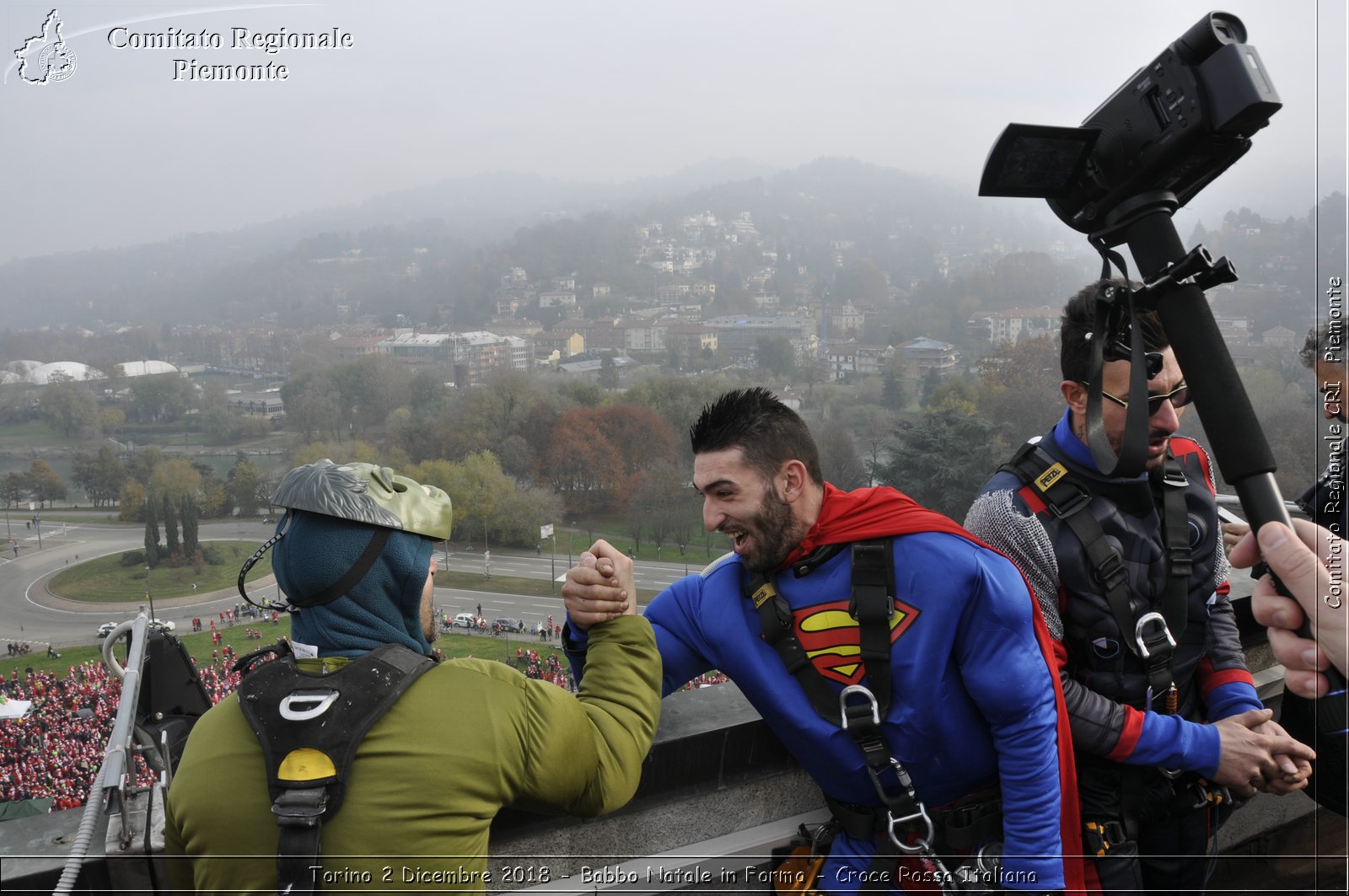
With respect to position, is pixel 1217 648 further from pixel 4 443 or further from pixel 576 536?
pixel 4 443

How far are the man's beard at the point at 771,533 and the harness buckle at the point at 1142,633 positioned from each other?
2.66 ft

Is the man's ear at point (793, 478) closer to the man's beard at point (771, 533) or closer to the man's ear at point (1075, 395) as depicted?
the man's beard at point (771, 533)

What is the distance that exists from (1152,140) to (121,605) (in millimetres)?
56694

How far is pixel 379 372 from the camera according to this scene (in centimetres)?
6788

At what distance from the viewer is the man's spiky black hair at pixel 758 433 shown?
6.34 feet

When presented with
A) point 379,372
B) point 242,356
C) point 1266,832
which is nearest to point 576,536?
point 379,372

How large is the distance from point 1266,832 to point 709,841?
2.14 metres

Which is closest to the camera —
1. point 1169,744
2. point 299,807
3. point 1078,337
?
point 299,807

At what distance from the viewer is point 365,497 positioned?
4.65 ft

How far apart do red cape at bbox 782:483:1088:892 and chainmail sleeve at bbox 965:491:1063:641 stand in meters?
0.17

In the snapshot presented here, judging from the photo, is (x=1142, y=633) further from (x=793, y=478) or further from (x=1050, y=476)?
(x=793, y=478)

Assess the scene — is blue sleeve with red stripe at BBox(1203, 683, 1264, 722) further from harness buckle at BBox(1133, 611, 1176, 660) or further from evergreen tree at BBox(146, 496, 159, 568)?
evergreen tree at BBox(146, 496, 159, 568)

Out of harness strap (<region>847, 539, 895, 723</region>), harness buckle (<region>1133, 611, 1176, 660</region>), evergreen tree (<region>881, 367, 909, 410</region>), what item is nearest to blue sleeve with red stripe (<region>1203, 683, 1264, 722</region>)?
harness buckle (<region>1133, 611, 1176, 660</region>)

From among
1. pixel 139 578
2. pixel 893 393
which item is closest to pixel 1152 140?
pixel 139 578
